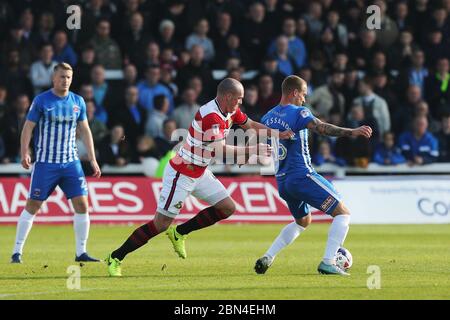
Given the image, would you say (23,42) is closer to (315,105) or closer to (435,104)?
(315,105)

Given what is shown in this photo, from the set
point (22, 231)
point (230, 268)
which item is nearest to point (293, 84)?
point (230, 268)

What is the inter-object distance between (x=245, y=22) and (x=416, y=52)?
152 inches

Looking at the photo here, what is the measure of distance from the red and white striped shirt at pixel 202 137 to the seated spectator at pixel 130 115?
1044 centimetres

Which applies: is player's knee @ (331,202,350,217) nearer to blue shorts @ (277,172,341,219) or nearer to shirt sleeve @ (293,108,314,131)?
blue shorts @ (277,172,341,219)

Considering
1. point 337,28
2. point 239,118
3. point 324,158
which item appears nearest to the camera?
point 239,118

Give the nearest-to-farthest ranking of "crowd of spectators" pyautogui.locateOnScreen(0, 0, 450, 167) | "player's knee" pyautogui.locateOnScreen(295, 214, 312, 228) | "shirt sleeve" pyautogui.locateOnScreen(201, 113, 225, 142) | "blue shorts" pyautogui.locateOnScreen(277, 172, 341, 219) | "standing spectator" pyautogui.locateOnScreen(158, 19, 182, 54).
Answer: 1. "shirt sleeve" pyautogui.locateOnScreen(201, 113, 225, 142)
2. "blue shorts" pyautogui.locateOnScreen(277, 172, 341, 219)
3. "player's knee" pyautogui.locateOnScreen(295, 214, 312, 228)
4. "crowd of spectators" pyautogui.locateOnScreen(0, 0, 450, 167)
5. "standing spectator" pyautogui.locateOnScreen(158, 19, 182, 54)

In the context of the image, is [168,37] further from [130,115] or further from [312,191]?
[312,191]

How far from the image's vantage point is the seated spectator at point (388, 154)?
23219 mm

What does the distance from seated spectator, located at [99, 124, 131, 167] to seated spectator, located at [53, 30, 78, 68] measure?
1.95m

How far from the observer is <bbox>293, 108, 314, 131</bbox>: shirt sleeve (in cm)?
1207

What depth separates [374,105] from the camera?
76.3 ft

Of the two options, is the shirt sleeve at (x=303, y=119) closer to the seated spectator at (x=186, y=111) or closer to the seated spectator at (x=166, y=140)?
the seated spectator at (x=166, y=140)

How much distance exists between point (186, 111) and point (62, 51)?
2.98m

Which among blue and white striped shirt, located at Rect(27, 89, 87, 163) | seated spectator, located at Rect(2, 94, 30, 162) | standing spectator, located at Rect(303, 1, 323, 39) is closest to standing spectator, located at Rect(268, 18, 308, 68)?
standing spectator, located at Rect(303, 1, 323, 39)
